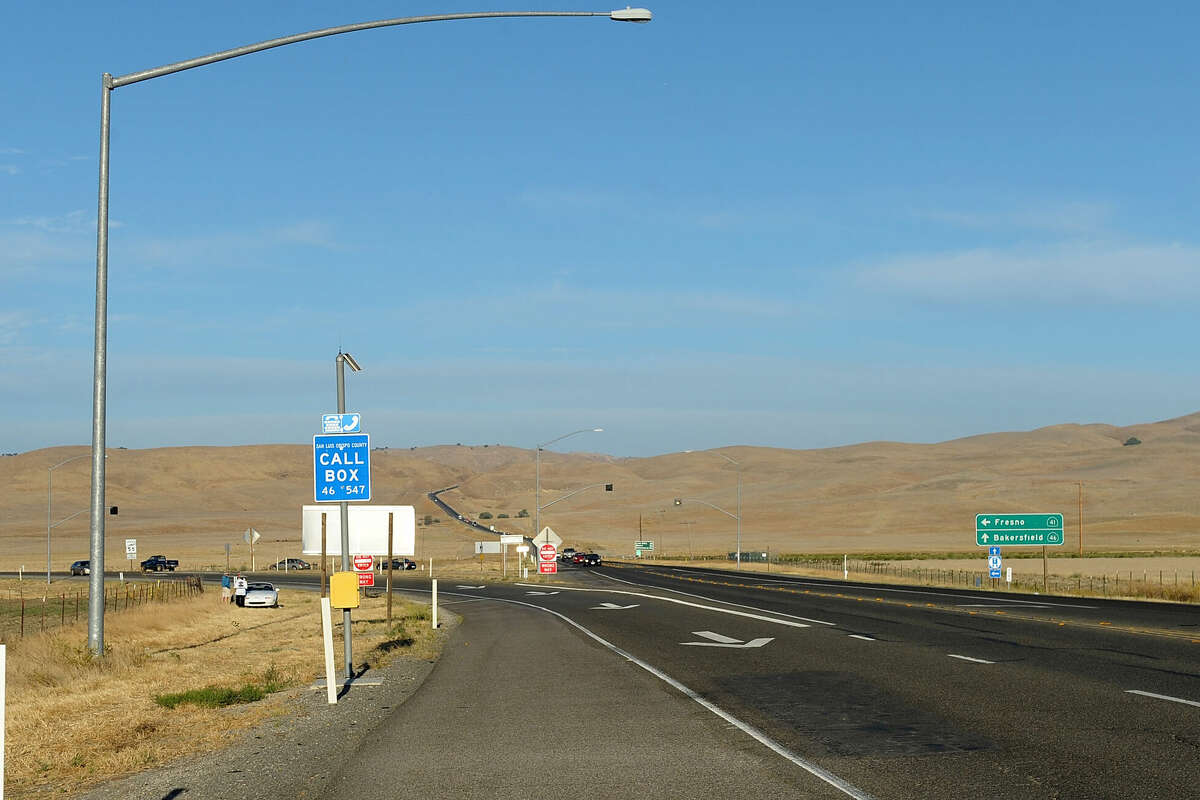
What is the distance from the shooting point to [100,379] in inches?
693

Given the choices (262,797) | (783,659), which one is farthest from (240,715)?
(783,659)

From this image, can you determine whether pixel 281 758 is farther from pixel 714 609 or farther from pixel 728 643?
pixel 714 609

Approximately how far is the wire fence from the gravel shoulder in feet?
63.4

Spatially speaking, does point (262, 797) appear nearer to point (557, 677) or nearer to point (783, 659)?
point (557, 677)

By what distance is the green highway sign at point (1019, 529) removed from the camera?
56875mm

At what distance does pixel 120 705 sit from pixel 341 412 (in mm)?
5686

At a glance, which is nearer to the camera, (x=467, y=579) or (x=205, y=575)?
(x=467, y=579)

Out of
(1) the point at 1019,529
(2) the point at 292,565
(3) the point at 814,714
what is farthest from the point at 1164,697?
(2) the point at 292,565

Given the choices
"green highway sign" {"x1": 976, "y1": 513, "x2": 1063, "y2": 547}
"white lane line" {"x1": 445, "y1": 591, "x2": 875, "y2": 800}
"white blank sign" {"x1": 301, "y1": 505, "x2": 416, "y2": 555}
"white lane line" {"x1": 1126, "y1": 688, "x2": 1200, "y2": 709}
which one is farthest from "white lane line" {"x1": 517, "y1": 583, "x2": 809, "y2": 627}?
"green highway sign" {"x1": 976, "y1": 513, "x2": 1063, "y2": 547}

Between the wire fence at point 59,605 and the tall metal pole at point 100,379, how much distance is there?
48.6 ft

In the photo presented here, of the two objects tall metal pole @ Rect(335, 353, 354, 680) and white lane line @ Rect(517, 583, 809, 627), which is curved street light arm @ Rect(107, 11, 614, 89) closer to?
tall metal pole @ Rect(335, 353, 354, 680)

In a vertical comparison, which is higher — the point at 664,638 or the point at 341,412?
the point at 341,412

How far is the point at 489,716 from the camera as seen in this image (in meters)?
13.8

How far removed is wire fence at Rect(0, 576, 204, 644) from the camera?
37312mm
